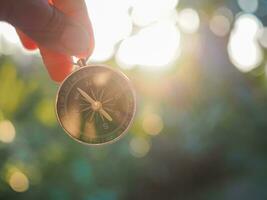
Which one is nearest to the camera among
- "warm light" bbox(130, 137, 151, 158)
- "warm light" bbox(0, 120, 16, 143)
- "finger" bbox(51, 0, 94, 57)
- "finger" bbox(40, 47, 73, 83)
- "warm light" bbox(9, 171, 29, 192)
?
"finger" bbox(51, 0, 94, 57)

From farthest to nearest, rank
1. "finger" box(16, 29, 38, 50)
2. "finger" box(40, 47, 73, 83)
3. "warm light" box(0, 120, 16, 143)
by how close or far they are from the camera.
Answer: "warm light" box(0, 120, 16, 143) < "finger" box(16, 29, 38, 50) < "finger" box(40, 47, 73, 83)

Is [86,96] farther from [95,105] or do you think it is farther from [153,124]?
[153,124]

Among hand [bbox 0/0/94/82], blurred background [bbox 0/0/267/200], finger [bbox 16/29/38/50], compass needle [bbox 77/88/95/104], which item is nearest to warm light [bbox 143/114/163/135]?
blurred background [bbox 0/0/267/200]

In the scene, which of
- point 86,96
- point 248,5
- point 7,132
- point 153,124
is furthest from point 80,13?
point 248,5

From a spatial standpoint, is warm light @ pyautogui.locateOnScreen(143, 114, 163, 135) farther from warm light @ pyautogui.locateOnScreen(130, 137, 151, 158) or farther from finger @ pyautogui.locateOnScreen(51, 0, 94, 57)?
finger @ pyautogui.locateOnScreen(51, 0, 94, 57)

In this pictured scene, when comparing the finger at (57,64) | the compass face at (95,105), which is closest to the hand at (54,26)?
the finger at (57,64)

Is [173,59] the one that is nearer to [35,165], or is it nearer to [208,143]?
[208,143]
